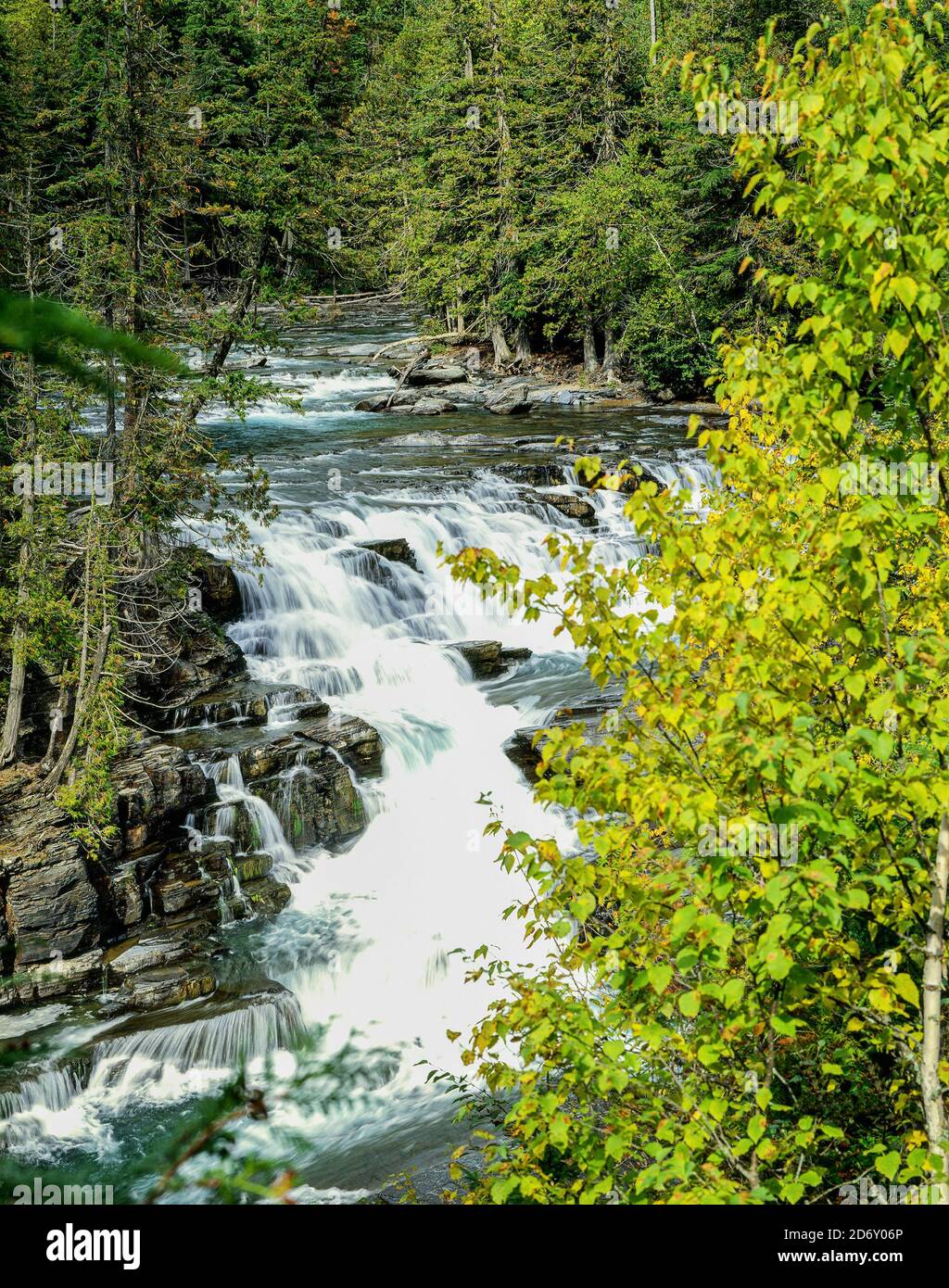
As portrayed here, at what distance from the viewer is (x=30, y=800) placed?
424 inches

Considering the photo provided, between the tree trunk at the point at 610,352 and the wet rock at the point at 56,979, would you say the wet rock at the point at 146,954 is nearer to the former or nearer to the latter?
the wet rock at the point at 56,979

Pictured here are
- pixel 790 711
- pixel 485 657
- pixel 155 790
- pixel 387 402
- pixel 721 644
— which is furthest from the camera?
pixel 387 402

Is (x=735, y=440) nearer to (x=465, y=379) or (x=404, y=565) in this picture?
(x=404, y=565)

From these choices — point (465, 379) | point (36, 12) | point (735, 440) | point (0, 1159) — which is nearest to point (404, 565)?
point (0, 1159)

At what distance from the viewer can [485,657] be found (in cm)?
1597

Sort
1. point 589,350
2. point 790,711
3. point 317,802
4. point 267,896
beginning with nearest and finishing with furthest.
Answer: point 790,711
point 267,896
point 317,802
point 589,350

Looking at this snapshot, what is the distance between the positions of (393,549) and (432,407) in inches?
512

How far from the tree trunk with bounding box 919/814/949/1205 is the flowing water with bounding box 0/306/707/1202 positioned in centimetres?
200

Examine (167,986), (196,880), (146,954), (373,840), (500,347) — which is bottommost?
(167,986)

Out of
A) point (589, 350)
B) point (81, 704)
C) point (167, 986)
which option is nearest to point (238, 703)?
point (81, 704)

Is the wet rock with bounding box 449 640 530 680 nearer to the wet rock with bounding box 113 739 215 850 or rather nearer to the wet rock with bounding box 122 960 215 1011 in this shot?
the wet rock with bounding box 113 739 215 850

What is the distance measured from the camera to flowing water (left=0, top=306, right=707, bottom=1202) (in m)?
8.52

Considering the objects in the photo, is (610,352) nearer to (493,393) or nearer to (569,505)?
(493,393)
